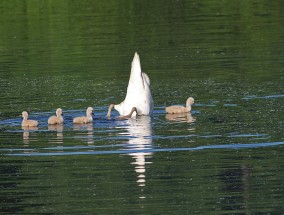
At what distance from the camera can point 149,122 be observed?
1922cm

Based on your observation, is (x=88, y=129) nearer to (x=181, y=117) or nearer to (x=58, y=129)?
(x=58, y=129)

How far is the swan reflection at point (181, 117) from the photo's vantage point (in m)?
19.2

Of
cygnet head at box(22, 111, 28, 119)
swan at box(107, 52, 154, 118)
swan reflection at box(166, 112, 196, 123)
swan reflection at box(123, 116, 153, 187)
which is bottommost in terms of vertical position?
swan reflection at box(123, 116, 153, 187)

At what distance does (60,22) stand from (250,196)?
24483 mm

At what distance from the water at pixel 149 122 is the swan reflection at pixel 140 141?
0.02 meters

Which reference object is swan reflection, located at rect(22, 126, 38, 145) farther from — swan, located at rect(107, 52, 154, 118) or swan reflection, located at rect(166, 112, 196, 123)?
swan reflection, located at rect(166, 112, 196, 123)

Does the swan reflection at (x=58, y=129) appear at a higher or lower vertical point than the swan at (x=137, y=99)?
lower

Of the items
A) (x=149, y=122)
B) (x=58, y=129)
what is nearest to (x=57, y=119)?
(x=58, y=129)

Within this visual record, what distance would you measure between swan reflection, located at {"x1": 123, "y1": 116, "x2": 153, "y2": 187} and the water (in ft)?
0.07

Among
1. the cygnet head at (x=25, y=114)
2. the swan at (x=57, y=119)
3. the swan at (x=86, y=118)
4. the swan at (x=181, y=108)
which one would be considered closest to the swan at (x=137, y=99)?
the swan at (x=181, y=108)

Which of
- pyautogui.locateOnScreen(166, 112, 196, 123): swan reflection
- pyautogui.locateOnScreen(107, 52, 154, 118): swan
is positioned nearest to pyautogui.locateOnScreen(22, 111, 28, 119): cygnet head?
pyautogui.locateOnScreen(107, 52, 154, 118): swan

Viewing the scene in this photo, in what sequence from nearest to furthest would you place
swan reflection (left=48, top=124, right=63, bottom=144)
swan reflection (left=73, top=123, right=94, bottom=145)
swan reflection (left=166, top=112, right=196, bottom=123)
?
swan reflection (left=73, top=123, right=94, bottom=145)
swan reflection (left=48, top=124, right=63, bottom=144)
swan reflection (left=166, top=112, right=196, bottom=123)

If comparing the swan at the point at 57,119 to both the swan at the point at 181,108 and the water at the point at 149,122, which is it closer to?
the water at the point at 149,122

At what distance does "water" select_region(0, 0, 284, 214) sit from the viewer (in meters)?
14.0
